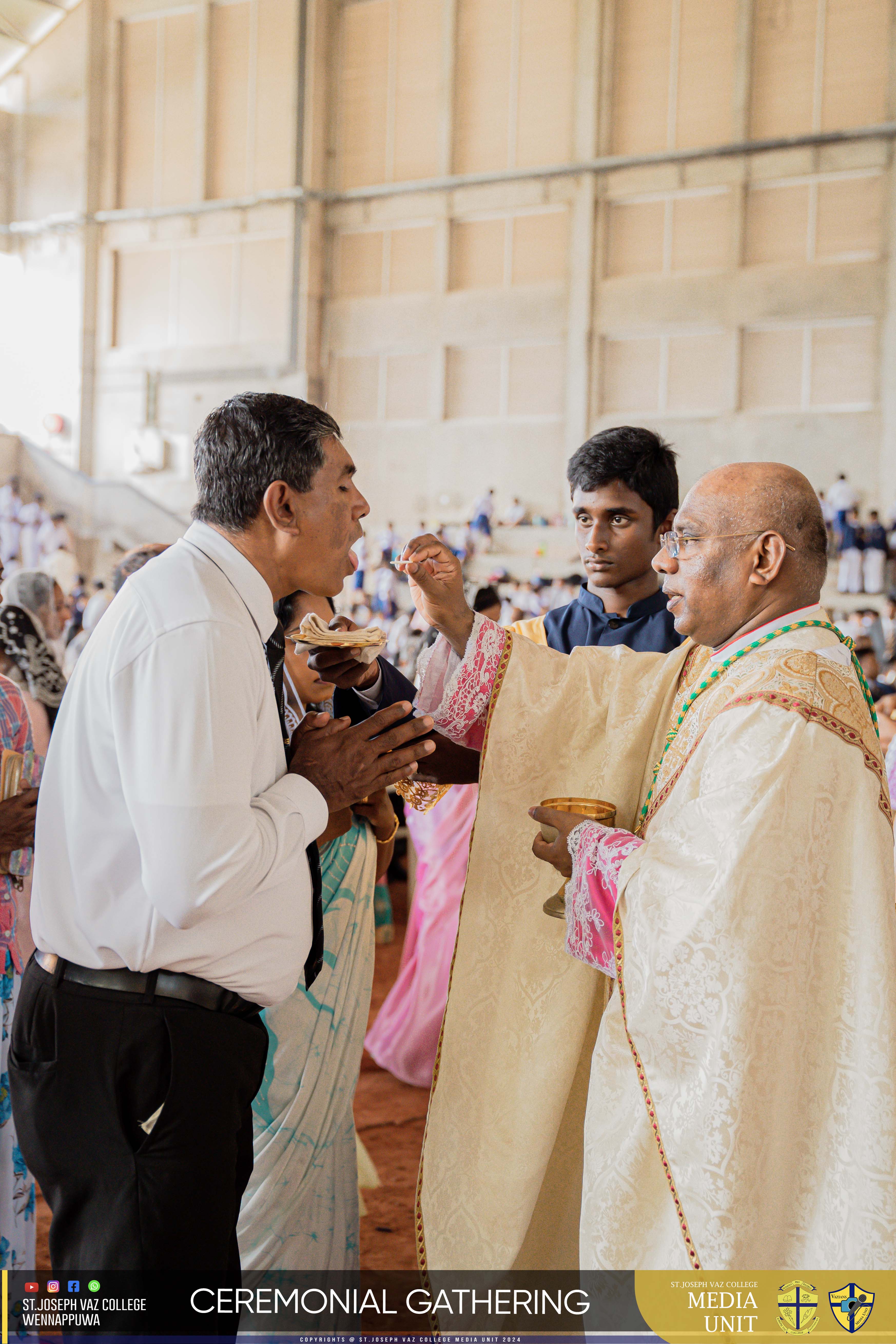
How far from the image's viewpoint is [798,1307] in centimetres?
179

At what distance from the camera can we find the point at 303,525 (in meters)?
1.83

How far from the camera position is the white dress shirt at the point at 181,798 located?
1526 millimetres

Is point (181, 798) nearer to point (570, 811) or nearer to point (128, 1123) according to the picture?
point (128, 1123)

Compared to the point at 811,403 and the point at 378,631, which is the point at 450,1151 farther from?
the point at 811,403

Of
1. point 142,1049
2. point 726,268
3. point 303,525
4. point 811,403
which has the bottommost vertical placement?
point 142,1049

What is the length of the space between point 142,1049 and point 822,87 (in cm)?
1800

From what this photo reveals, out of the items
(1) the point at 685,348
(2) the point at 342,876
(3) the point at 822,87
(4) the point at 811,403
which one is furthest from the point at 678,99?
(2) the point at 342,876

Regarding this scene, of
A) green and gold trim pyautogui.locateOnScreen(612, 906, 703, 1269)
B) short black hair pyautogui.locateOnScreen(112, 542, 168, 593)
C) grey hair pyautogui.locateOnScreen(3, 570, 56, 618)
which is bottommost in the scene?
green and gold trim pyautogui.locateOnScreen(612, 906, 703, 1269)

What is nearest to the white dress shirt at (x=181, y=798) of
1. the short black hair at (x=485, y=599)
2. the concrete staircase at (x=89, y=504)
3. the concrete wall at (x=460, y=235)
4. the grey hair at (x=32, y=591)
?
the grey hair at (x=32, y=591)

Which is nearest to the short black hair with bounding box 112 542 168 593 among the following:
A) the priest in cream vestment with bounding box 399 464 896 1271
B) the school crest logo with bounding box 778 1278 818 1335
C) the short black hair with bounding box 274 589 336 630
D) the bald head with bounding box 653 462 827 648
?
the short black hair with bounding box 274 589 336 630

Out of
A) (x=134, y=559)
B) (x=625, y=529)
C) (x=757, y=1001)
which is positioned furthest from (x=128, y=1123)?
(x=134, y=559)

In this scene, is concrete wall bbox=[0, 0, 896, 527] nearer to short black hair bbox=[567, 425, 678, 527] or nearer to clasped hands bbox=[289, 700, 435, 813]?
short black hair bbox=[567, 425, 678, 527]

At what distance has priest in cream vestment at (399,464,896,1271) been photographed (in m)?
1.76

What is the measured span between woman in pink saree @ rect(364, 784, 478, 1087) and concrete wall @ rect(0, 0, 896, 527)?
1290 cm
